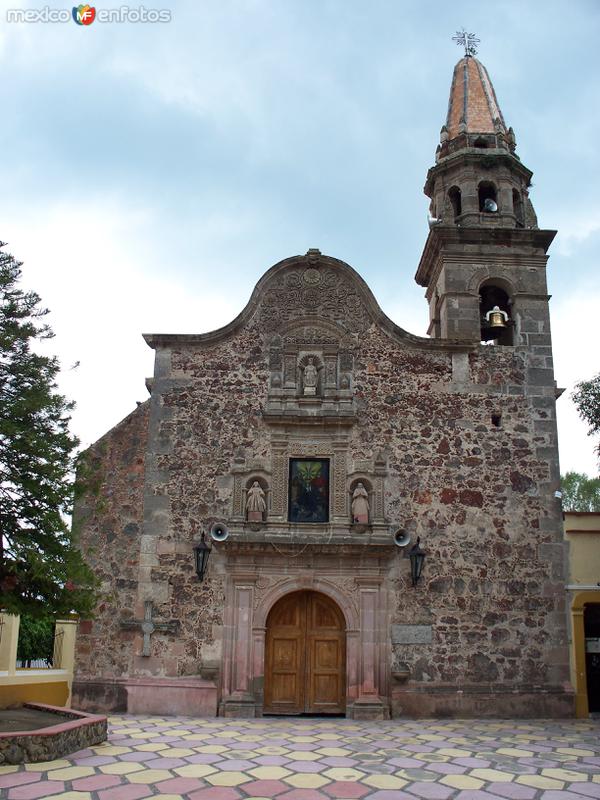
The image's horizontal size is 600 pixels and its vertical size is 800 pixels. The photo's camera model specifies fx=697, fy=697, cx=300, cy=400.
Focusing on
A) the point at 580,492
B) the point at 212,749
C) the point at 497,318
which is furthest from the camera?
the point at 580,492

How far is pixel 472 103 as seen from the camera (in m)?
16.5

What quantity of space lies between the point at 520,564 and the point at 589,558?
1320 millimetres

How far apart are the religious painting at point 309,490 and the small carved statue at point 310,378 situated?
4.32ft

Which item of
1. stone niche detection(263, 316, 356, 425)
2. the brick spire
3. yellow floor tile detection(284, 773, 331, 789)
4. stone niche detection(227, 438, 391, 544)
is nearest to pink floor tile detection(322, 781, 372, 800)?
yellow floor tile detection(284, 773, 331, 789)

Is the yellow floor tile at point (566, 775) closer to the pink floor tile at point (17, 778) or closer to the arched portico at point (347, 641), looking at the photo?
the arched portico at point (347, 641)

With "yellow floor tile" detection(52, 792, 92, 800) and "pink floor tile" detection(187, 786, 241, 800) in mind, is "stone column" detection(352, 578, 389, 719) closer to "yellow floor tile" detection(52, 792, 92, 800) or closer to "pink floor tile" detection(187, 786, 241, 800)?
"pink floor tile" detection(187, 786, 241, 800)

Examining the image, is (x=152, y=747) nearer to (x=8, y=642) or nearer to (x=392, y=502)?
(x=8, y=642)

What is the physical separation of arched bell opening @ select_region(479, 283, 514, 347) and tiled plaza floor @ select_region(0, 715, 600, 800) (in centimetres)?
744

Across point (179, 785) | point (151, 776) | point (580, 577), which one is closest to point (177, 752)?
point (151, 776)

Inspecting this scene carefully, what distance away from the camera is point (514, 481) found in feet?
42.7

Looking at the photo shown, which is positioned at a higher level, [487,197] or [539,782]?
[487,197]

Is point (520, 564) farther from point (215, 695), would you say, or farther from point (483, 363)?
point (215, 695)

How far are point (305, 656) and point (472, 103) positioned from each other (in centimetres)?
1293

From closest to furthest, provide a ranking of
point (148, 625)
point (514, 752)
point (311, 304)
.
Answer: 1. point (514, 752)
2. point (148, 625)
3. point (311, 304)
